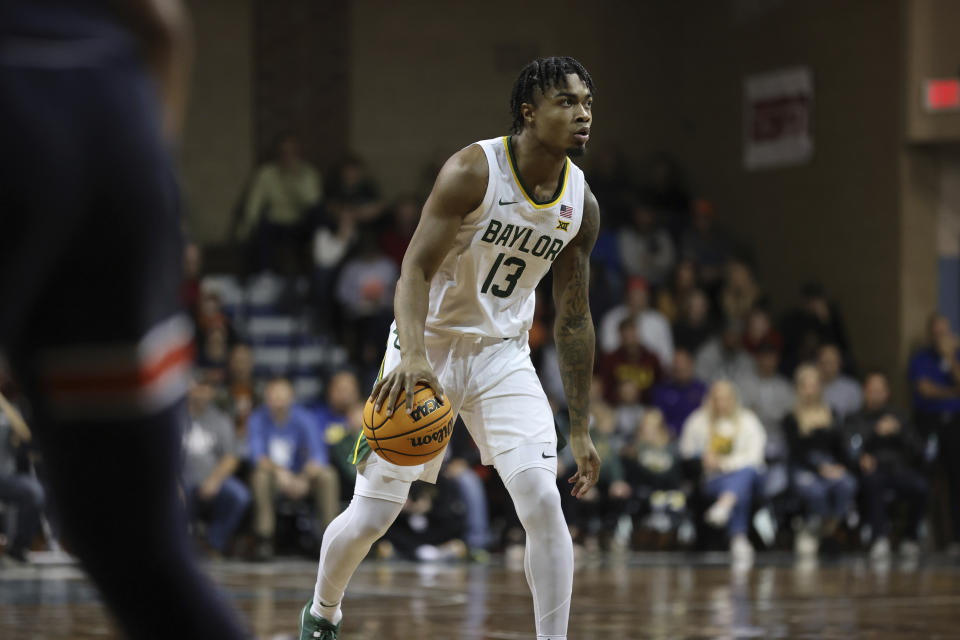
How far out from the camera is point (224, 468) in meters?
10.7

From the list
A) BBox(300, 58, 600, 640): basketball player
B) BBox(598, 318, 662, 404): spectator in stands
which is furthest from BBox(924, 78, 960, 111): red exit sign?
BBox(300, 58, 600, 640): basketball player

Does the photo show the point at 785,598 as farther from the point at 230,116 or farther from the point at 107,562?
the point at 230,116

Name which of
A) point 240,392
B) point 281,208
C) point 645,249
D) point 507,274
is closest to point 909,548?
point 645,249

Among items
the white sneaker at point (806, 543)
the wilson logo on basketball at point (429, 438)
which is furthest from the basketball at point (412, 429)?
the white sneaker at point (806, 543)

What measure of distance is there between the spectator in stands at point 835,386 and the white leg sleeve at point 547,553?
9.35m

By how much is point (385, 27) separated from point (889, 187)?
5877 millimetres

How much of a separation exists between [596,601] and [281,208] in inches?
290

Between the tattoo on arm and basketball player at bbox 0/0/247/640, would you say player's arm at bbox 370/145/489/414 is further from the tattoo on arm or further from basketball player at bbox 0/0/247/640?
basketball player at bbox 0/0/247/640

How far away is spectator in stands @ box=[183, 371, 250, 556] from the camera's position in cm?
1065

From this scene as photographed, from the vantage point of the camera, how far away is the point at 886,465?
1261 centimetres

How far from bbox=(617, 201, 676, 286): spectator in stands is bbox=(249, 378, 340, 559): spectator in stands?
514 centimetres

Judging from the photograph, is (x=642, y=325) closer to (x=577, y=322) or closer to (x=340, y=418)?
(x=340, y=418)

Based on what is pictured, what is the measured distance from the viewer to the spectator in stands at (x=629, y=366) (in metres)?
13.0

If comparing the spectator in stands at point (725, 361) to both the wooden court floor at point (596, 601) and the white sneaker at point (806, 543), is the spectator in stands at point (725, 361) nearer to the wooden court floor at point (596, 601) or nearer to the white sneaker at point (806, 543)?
the white sneaker at point (806, 543)
